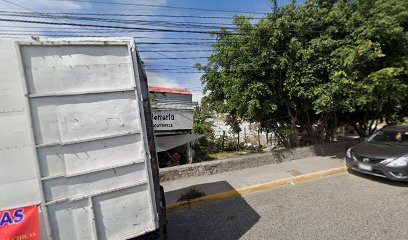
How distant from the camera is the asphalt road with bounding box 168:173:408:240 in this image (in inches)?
144

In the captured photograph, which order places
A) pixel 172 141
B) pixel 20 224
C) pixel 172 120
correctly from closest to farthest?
pixel 20 224
pixel 172 120
pixel 172 141

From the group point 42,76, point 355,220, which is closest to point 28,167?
point 42,76

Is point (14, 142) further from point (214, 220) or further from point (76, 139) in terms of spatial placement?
point (214, 220)

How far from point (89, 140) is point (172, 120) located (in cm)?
586

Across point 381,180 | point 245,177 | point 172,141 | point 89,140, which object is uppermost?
point 89,140

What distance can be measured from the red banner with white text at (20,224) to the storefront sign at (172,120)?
5.78 metres

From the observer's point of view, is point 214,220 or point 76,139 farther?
point 214,220

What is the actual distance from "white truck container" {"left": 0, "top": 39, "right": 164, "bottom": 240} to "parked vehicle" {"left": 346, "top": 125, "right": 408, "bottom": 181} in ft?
18.0

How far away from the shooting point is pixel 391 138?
20.8ft

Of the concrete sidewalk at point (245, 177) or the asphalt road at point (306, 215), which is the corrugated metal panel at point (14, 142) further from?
the concrete sidewalk at point (245, 177)

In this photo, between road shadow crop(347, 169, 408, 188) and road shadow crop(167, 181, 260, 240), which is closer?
road shadow crop(167, 181, 260, 240)

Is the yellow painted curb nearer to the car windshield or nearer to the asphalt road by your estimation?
the asphalt road

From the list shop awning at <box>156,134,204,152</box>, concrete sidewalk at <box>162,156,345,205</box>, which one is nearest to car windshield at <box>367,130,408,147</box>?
concrete sidewalk at <box>162,156,345,205</box>

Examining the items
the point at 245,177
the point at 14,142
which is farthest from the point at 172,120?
the point at 14,142
